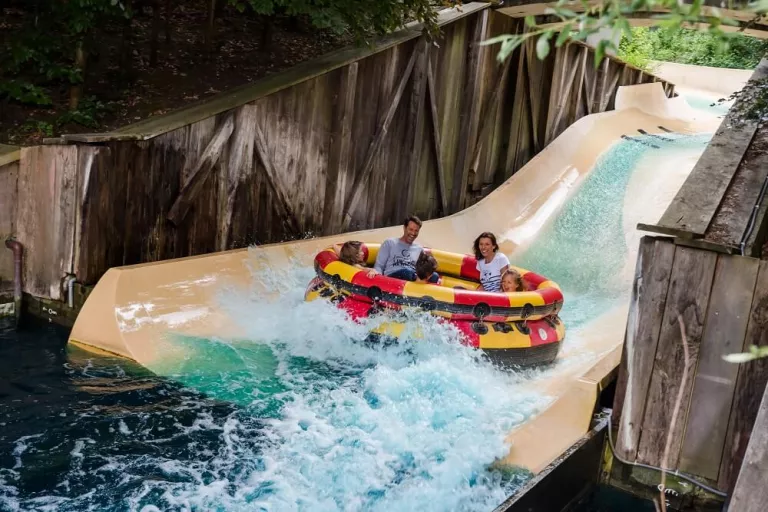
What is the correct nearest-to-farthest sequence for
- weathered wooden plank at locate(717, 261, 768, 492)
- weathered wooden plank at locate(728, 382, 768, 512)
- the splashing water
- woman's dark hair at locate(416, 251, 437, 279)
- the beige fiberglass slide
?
weathered wooden plank at locate(728, 382, 768, 512)
weathered wooden plank at locate(717, 261, 768, 492)
the splashing water
the beige fiberglass slide
woman's dark hair at locate(416, 251, 437, 279)

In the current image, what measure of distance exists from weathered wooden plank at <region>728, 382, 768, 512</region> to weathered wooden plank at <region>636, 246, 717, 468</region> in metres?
1.07

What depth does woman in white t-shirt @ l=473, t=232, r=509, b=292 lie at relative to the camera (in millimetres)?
7113

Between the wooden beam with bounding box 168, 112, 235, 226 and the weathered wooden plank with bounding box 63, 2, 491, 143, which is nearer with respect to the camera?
the weathered wooden plank with bounding box 63, 2, 491, 143

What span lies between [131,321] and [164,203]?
132 cm

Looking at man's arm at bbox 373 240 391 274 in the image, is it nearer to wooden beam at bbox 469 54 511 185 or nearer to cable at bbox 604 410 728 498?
cable at bbox 604 410 728 498

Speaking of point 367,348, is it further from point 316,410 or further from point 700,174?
point 700,174

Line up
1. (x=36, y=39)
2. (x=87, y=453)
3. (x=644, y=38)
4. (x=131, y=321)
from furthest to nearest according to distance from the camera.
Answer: (x=644, y=38) → (x=36, y=39) → (x=131, y=321) → (x=87, y=453)

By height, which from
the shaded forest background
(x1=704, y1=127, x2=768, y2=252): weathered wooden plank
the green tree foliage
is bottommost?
(x1=704, y1=127, x2=768, y2=252): weathered wooden plank

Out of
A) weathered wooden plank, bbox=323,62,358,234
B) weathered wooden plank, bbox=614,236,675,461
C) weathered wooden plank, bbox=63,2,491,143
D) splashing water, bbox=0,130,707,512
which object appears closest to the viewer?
weathered wooden plank, bbox=614,236,675,461

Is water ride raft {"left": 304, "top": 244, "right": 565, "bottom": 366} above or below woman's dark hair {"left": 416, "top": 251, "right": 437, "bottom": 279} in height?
below

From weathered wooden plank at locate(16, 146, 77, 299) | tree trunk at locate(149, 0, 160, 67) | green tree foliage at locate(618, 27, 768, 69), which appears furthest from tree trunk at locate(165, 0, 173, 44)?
green tree foliage at locate(618, 27, 768, 69)

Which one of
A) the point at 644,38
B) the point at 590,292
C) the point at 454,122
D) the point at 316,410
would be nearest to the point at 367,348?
the point at 316,410

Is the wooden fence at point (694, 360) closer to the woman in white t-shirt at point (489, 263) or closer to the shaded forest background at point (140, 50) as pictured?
the woman in white t-shirt at point (489, 263)

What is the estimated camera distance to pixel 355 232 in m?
9.15
